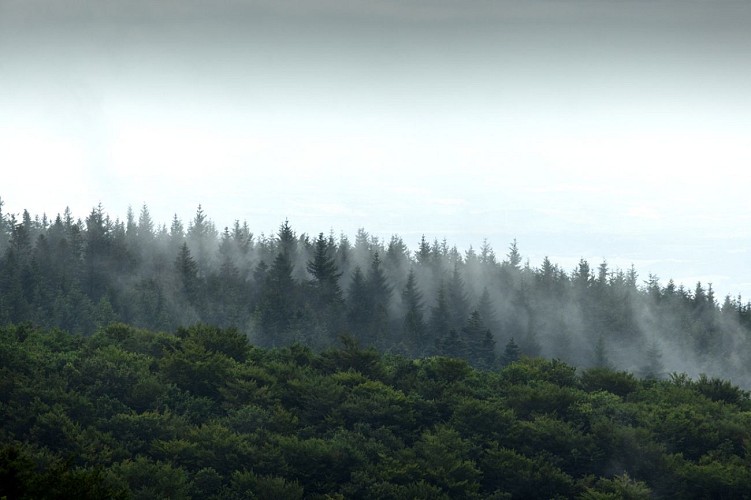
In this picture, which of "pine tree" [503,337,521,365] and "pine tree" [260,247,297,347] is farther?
"pine tree" [260,247,297,347]

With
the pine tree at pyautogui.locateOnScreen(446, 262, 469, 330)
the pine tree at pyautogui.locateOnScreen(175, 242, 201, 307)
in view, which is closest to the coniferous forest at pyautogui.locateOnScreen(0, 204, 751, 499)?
the pine tree at pyautogui.locateOnScreen(175, 242, 201, 307)

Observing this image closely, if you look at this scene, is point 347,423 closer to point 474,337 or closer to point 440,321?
point 474,337

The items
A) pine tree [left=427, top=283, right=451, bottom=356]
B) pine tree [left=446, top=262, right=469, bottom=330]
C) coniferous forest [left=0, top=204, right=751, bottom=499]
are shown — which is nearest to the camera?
coniferous forest [left=0, top=204, right=751, bottom=499]

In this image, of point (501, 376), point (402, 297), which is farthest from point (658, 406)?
point (402, 297)

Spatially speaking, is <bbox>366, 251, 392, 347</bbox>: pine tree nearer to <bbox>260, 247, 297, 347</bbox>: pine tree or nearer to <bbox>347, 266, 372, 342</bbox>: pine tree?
<bbox>347, 266, 372, 342</bbox>: pine tree

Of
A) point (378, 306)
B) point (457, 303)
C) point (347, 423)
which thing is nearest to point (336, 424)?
point (347, 423)

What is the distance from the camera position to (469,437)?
5925 centimetres

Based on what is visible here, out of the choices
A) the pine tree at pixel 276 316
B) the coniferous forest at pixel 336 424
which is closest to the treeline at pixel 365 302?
the pine tree at pixel 276 316

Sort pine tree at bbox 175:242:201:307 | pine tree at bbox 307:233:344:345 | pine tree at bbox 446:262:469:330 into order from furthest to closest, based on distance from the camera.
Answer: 1. pine tree at bbox 446:262:469:330
2. pine tree at bbox 175:242:201:307
3. pine tree at bbox 307:233:344:345

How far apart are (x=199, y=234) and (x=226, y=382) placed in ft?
407

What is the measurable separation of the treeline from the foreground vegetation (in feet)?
139

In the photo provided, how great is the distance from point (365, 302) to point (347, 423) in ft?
233

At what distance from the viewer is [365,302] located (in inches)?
5192

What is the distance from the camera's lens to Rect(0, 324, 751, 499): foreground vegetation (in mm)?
50938
